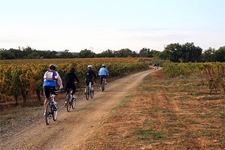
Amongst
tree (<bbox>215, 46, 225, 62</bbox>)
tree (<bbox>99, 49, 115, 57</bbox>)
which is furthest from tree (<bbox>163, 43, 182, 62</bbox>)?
tree (<bbox>99, 49, 115, 57</bbox>)

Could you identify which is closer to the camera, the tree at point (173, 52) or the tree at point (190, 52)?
the tree at point (173, 52)

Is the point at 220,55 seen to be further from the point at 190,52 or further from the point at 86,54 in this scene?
the point at 86,54

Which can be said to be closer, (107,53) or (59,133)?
(59,133)

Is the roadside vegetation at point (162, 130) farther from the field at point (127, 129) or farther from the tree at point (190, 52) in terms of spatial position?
the tree at point (190, 52)

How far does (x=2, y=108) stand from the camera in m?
13.0

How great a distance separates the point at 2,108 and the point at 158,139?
10.6m

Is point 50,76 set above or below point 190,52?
below

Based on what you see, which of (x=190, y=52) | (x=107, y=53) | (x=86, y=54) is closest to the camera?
(x=190, y=52)

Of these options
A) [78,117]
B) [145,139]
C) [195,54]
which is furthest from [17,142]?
[195,54]

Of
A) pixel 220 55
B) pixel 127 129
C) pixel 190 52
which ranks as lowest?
pixel 127 129

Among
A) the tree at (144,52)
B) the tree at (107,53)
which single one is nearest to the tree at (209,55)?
the tree at (107,53)

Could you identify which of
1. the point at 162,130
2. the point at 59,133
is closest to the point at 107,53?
the point at 59,133

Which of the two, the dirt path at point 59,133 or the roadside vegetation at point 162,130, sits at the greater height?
the roadside vegetation at point 162,130

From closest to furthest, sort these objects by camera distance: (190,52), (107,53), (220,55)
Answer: (220,55) → (190,52) → (107,53)
